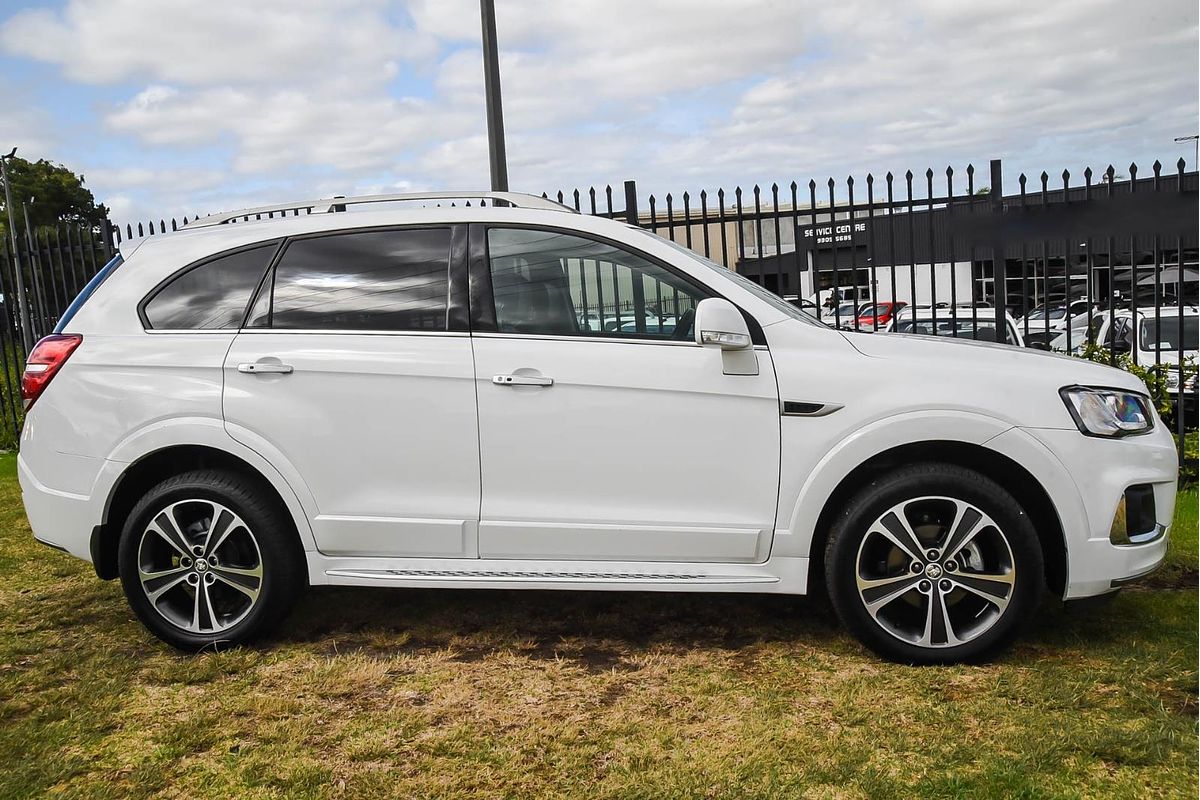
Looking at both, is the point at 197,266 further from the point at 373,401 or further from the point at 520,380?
the point at 520,380

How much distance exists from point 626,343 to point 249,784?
76.4 inches

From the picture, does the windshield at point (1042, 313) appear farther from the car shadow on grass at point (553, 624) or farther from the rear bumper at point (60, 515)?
the rear bumper at point (60, 515)

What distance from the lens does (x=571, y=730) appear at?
337cm

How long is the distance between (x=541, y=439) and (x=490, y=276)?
0.71 meters

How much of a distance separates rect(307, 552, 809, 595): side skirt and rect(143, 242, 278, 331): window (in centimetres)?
105

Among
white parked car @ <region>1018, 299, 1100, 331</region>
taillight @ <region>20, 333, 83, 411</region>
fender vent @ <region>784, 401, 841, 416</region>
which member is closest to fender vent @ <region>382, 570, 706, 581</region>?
fender vent @ <region>784, 401, 841, 416</region>

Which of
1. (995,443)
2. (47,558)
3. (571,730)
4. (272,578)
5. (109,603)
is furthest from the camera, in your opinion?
(47,558)

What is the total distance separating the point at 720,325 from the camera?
359 cm

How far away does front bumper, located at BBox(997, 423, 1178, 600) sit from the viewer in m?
3.58

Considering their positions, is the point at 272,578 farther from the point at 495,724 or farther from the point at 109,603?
the point at 109,603

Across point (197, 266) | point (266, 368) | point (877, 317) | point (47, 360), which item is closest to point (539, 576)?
point (266, 368)

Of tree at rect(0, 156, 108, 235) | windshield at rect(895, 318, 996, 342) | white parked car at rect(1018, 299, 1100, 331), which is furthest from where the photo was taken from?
tree at rect(0, 156, 108, 235)

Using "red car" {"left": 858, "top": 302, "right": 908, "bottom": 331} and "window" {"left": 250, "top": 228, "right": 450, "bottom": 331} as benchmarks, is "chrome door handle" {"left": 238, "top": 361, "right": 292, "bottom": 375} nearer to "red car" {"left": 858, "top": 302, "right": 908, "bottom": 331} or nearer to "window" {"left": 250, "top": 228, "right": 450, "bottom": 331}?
"window" {"left": 250, "top": 228, "right": 450, "bottom": 331}

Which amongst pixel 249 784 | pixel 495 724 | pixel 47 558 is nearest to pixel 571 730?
pixel 495 724
